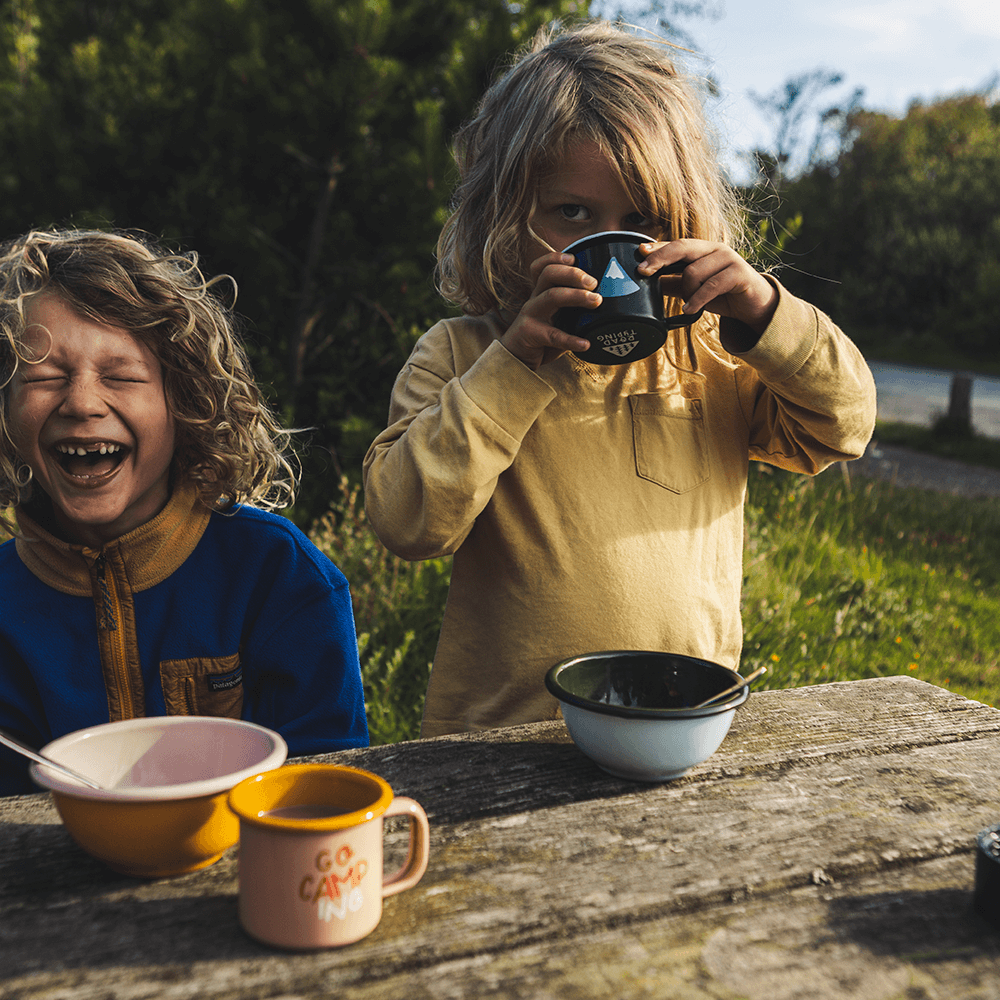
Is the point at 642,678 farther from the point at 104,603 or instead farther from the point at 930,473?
the point at 930,473

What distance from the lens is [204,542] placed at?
57.7 inches

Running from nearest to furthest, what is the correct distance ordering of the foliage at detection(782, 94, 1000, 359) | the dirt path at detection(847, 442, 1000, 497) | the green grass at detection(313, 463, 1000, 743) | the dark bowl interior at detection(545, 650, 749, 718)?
the dark bowl interior at detection(545, 650, 749, 718) → the green grass at detection(313, 463, 1000, 743) → the dirt path at detection(847, 442, 1000, 497) → the foliage at detection(782, 94, 1000, 359)

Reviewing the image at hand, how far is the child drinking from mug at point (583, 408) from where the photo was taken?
1371 mm

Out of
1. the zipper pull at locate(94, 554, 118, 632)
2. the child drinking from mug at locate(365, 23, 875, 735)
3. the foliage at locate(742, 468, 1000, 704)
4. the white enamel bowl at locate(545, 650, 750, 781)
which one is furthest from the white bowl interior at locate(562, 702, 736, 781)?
the foliage at locate(742, 468, 1000, 704)

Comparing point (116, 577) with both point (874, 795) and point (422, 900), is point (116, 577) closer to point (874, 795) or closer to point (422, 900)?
point (422, 900)

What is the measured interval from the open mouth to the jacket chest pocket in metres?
0.30

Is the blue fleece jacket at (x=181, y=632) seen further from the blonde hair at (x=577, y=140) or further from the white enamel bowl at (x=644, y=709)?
the blonde hair at (x=577, y=140)

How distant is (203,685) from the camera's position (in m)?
1.42

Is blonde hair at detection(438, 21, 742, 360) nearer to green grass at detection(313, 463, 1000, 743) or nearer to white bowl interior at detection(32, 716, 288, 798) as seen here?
white bowl interior at detection(32, 716, 288, 798)

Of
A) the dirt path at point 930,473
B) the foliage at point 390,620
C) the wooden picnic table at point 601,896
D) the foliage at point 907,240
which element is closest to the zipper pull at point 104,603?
the wooden picnic table at point 601,896

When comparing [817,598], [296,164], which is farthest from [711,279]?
[296,164]

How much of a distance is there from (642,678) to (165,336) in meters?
0.91

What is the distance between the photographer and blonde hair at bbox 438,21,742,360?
4.77ft

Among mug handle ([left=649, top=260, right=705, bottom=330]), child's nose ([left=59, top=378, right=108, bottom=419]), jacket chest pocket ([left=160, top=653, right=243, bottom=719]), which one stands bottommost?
jacket chest pocket ([left=160, top=653, right=243, bottom=719])
